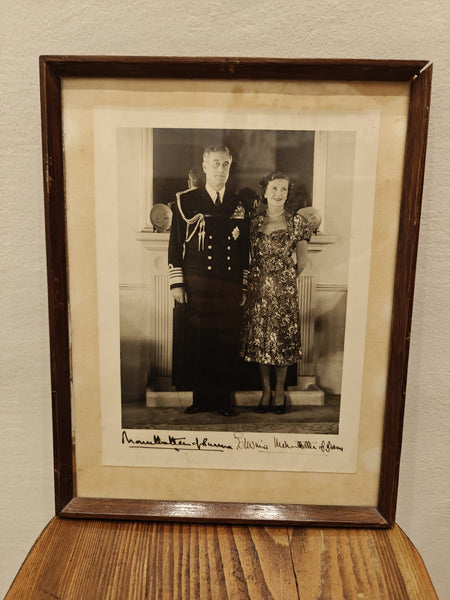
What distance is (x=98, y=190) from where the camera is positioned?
1.62 ft

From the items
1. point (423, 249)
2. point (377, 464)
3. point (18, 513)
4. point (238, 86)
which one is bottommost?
point (18, 513)

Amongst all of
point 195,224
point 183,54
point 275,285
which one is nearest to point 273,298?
point 275,285

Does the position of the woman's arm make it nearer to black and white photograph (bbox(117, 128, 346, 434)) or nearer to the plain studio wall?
black and white photograph (bbox(117, 128, 346, 434))

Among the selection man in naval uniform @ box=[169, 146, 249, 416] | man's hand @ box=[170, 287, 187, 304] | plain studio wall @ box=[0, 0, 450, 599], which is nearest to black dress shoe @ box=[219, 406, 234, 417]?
man in naval uniform @ box=[169, 146, 249, 416]

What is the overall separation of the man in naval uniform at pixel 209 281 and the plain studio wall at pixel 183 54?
0.52 feet

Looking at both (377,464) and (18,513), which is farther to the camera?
(18,513)

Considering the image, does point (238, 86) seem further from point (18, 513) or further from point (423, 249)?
point (18, 513)

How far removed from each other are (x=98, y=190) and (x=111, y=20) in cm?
20

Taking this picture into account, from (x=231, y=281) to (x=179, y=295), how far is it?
0.20 feet

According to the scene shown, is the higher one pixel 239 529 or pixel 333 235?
pixel 333 235

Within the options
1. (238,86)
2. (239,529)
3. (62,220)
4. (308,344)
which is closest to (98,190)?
(62,220)

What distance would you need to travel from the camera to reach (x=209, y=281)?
0.51 m
